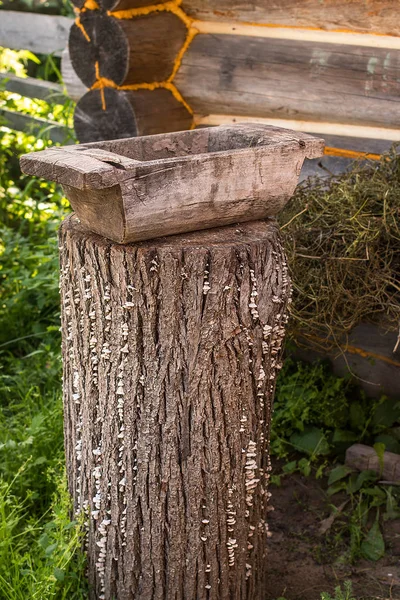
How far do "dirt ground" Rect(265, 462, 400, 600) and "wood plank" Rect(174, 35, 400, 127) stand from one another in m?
1.63

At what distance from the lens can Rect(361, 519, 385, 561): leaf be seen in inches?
118

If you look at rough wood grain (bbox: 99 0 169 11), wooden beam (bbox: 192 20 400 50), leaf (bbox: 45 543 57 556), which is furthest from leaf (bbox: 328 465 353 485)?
rough wood grain (bbox: 99 0 169 11)

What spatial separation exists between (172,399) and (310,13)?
80.4 inches

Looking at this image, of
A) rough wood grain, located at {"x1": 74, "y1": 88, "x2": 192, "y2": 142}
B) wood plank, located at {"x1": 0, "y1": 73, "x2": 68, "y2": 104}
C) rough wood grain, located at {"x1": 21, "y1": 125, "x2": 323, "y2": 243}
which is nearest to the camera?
rough wood grain, located at {"x1": 21, "y1": 125, "x2": 323, "y2": 243}

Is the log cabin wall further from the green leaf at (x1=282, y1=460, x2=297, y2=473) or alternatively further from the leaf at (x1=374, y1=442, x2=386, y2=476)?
the green leaf at (x1=282, y1=460, x2=297, y2=473)

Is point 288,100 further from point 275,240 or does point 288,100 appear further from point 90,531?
point 90,531

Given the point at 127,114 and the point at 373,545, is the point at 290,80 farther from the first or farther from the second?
the point at 373,545

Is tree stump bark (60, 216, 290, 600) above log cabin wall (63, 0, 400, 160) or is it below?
below

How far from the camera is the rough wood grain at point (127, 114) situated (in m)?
3.80

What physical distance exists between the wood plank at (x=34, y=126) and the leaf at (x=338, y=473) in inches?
112

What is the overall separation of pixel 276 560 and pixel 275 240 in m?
1.36

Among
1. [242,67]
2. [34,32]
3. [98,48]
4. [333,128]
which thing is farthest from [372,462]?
[34,32]

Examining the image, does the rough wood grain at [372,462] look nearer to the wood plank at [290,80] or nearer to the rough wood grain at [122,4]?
the wood plank at [290,80]

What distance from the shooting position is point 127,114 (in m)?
3.80
